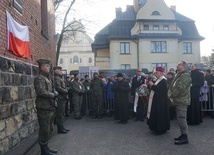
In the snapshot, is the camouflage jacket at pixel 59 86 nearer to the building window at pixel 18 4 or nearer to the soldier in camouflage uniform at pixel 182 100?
the building window at pixel 18 4

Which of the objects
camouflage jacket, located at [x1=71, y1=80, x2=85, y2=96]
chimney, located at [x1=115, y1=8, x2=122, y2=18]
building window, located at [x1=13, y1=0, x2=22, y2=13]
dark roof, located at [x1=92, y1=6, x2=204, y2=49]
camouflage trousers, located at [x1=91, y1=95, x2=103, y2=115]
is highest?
chimney, located at [x1=115, y1=8, x2=122, y2=18]

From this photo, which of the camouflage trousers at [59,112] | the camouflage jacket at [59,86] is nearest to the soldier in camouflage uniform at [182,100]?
the camouflage jacket at [59,86]

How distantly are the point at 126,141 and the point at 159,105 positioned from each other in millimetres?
1442

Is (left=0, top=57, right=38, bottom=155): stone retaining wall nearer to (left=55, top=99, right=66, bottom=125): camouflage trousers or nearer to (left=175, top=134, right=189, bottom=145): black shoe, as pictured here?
(left=55, top=99, right=66, bottom=125): camouflage trousers

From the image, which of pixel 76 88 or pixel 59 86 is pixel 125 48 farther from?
pixel 59 86

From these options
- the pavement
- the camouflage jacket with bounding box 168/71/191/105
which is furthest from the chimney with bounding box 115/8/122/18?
the camouflage jacket with bounding box 168/71/191/105

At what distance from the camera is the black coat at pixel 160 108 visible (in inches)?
308

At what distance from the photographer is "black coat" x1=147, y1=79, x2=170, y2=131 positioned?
7.82m

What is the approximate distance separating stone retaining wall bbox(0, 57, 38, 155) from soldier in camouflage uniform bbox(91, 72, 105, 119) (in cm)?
343

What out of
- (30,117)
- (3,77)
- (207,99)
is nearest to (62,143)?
(30,117)

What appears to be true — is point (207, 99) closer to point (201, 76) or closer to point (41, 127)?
point (201, 76)

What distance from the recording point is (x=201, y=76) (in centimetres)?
948

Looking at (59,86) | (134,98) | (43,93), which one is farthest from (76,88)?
(43,93)

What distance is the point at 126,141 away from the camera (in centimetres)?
728
